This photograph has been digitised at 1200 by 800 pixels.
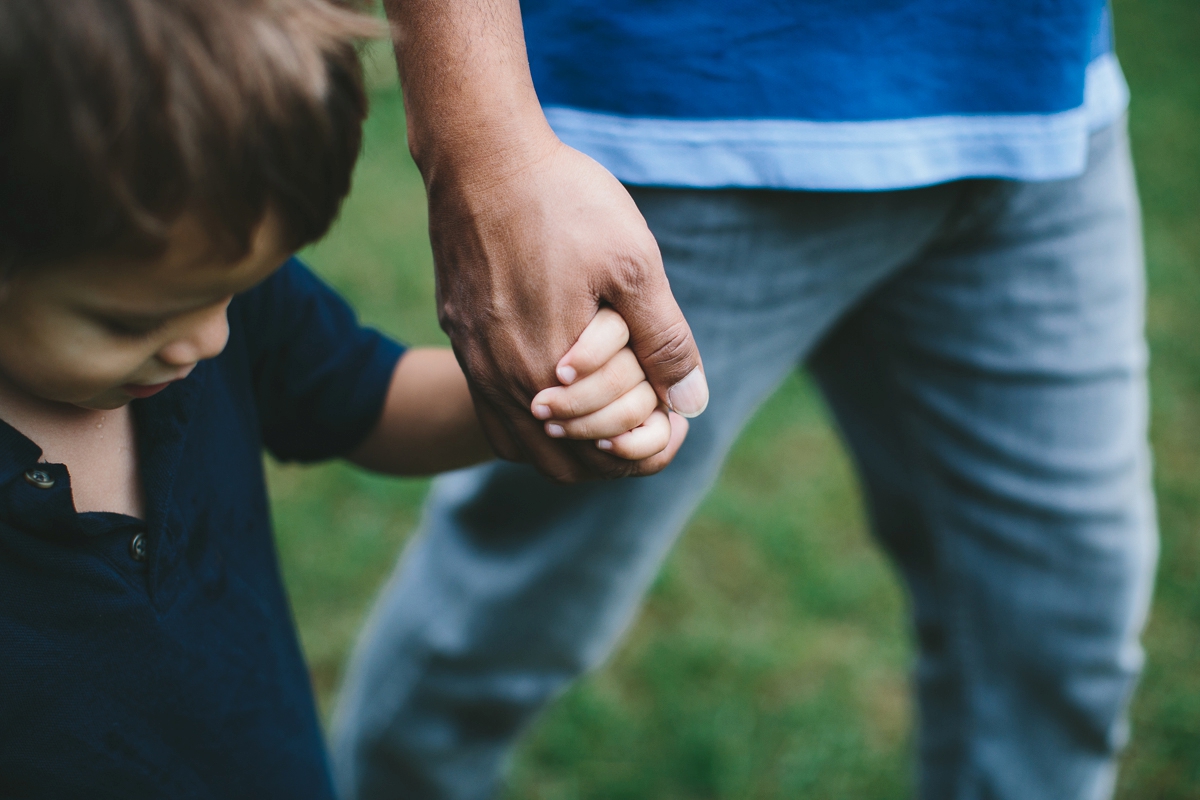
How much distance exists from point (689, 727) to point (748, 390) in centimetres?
114

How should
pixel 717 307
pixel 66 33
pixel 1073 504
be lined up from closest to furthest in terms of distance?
pixel 66 33 → pixel 717 307 → pixel 1073 504

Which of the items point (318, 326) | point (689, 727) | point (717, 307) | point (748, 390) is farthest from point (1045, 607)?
point (318, 326)

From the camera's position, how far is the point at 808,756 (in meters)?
2.17

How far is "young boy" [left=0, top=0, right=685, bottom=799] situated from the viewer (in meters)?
0.66

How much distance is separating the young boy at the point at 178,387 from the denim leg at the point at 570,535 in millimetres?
238

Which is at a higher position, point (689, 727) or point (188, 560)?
point (188, 560)

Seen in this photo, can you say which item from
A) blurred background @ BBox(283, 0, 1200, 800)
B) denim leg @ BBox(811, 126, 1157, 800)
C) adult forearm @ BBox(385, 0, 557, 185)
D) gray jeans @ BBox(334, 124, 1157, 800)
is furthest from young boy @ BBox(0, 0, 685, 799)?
blurred background @ BBox(283, 0, 1200, 800)

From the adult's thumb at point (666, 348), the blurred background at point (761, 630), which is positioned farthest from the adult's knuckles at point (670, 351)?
the blurred background at point (761, 630)

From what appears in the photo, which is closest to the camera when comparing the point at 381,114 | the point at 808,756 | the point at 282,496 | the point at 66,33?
the point at 66,33

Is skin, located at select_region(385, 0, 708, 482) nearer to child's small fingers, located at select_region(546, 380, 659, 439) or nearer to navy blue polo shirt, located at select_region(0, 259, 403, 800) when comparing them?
child's small fingers, located at select_region(546, 380, 659, 439)

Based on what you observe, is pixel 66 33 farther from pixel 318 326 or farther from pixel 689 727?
pixel 689 727

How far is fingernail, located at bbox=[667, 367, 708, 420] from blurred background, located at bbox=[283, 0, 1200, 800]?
134 centimetres

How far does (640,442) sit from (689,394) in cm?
7

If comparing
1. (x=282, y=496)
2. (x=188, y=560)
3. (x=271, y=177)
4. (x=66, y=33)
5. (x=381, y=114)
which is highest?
(x=66, y=33)
